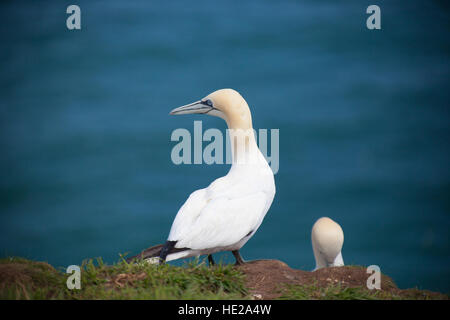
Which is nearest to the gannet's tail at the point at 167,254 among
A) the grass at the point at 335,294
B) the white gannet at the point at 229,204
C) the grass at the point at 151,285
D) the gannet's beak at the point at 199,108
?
the white gannet at the point at 229,204

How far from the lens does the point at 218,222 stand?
5027mm

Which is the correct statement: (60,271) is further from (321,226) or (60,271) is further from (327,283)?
(321,226)

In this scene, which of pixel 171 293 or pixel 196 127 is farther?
pixel 196 127

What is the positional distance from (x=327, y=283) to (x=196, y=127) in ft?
9.64

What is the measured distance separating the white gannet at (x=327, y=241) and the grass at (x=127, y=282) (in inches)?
67.2

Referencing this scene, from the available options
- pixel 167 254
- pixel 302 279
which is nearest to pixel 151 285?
pixel 167 254

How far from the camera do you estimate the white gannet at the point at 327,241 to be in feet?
20.2

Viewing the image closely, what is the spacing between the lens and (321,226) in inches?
247

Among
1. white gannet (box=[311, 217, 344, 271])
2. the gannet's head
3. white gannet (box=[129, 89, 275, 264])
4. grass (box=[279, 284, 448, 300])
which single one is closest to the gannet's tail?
white gannet (box=[129, 89, 275, 264])

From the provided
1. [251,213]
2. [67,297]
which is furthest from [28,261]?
[251,213]

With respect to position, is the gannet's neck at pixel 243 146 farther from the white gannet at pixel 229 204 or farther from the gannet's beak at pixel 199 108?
the gannet's beak at pixel 199 108
